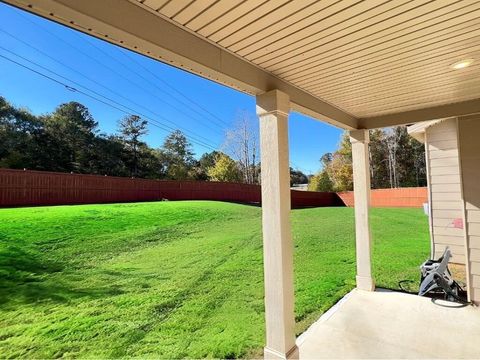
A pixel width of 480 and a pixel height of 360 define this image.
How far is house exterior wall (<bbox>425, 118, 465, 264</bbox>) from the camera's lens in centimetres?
466

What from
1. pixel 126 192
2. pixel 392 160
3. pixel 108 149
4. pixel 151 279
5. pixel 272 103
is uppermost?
pixel 108 149

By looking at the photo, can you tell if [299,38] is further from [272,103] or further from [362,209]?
[362,209]

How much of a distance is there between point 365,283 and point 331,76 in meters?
2.82

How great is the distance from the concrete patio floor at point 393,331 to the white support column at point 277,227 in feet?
1.30

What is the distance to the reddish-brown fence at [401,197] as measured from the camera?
14431 millimetres

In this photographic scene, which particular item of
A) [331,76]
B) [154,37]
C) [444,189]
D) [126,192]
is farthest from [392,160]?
[154,37]

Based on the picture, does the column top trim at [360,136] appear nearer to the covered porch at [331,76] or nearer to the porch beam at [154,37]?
the covered porch at [331,76]

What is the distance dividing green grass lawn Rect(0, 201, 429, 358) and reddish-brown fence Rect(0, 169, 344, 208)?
2.11 metres

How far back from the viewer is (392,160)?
2261 cm

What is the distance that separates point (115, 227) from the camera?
7355 mm

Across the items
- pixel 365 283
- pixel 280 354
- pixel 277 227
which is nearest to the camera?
pixel 280 354

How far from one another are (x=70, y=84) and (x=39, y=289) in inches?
861

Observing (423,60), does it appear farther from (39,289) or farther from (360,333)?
(39,289)

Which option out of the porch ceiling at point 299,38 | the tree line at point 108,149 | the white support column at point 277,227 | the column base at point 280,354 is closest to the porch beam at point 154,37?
the porch ceiling at point 299,38
